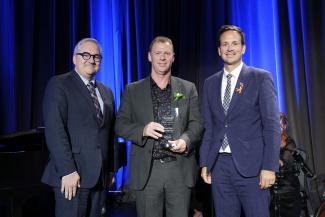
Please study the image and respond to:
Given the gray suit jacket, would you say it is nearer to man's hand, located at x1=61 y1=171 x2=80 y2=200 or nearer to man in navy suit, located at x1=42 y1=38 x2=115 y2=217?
man in navy suit, located at x1=42 y1=38 x2=115 y2=217

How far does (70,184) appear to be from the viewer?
7.38 ft

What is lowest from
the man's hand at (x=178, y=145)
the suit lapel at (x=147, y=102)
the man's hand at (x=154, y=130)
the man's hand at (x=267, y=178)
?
the man's hand at (x=267, y=178)

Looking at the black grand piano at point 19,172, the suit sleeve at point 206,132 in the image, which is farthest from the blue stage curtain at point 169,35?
the suit sleeve at point 206,132

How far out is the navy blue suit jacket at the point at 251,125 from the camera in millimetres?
2352

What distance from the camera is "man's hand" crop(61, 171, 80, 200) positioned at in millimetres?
2248

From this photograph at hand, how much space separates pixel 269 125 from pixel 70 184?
1308mm

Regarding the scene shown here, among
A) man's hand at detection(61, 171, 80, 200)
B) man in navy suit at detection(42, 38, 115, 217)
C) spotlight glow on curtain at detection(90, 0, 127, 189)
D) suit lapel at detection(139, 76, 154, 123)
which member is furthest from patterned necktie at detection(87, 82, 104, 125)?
spotlight glow on curtain at detection(90, 0, 127, 189)

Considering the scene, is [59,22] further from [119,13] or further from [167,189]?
[167,189]

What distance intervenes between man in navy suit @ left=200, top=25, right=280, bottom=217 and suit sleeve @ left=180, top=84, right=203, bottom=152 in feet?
0.30

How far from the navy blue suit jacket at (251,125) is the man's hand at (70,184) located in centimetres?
89

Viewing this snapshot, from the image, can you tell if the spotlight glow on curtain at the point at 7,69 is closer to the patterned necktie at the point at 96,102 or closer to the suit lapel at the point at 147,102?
the patterned necktie at the point at 96,102

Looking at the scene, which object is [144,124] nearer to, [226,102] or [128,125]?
[128,125]

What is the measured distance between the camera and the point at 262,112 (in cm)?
239

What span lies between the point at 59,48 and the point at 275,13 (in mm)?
2963
